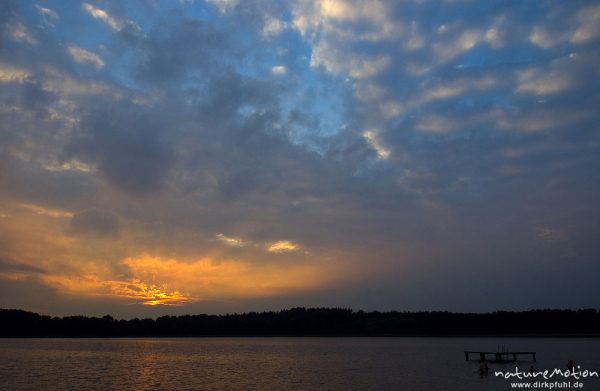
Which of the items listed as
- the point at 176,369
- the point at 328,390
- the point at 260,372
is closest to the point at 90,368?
the point at 176,369

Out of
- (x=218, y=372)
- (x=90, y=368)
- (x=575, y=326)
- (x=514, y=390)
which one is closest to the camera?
(x=514, y=390)

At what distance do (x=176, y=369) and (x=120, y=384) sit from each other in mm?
20489

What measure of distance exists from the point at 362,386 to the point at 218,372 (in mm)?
23176

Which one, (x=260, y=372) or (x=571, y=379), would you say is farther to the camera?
(x=260, y=372)

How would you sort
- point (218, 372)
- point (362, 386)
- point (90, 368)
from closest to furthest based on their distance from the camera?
point (362, 386), point (218, 372), point (90, 368)

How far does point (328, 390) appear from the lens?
4847 centimetres

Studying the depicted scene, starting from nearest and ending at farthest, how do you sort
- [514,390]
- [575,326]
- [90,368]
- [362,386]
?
[514,390] < [362,386] < [90,368] < [575,326]

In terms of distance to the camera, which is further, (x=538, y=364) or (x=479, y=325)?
(x=479, y=325)

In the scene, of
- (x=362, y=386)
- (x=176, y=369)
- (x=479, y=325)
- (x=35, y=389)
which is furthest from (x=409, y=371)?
(x=479, y=325)

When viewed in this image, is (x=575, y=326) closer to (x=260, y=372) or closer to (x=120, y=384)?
(x=260, y=372)

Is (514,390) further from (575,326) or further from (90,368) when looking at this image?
(575,326)

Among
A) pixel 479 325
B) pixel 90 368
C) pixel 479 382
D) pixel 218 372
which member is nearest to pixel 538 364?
pixel 479 382

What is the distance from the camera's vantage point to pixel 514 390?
47.3m

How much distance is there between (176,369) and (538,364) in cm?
5285
